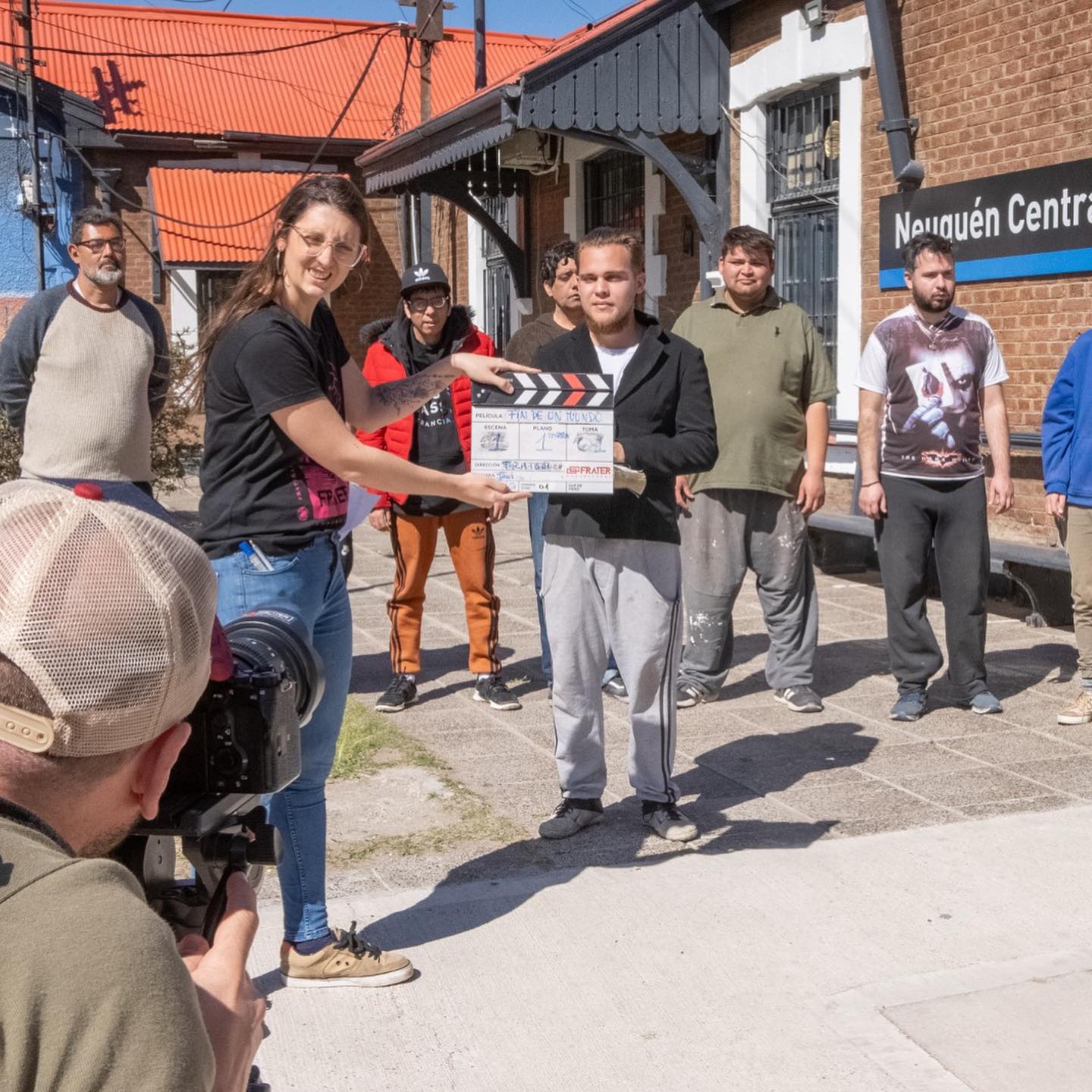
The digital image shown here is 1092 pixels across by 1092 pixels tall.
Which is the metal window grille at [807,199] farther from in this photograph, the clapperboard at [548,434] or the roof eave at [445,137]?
the clapperboard at [548,434]

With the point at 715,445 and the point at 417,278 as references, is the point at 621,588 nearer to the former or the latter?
the point at 715,445

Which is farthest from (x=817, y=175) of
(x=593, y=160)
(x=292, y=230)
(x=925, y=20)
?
(x=292, y=230)

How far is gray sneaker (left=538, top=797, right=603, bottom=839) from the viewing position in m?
4.99

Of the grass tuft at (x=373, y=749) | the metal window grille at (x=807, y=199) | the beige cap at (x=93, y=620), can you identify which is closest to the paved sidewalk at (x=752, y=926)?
the grass tuft at (x=373, y=749)

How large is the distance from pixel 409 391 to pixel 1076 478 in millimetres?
3434

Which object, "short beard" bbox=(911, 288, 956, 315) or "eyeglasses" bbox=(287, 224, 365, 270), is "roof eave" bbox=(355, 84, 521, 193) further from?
"eyeglasses" bbox=(287, 224, 365, 270)

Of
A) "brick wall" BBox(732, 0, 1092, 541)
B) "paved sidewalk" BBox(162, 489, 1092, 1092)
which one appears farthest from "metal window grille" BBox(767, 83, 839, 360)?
"paved sidewalk" BBox(162, 489, 1092, 1092)

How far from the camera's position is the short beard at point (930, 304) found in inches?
258

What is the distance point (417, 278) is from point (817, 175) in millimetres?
5430

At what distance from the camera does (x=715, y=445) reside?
491cm

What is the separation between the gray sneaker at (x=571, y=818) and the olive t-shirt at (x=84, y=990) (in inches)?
149

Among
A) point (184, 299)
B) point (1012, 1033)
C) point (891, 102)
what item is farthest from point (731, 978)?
point (184, 299)

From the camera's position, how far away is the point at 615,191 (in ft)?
48.7

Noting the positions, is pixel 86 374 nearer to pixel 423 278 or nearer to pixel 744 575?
pixel 423 278
